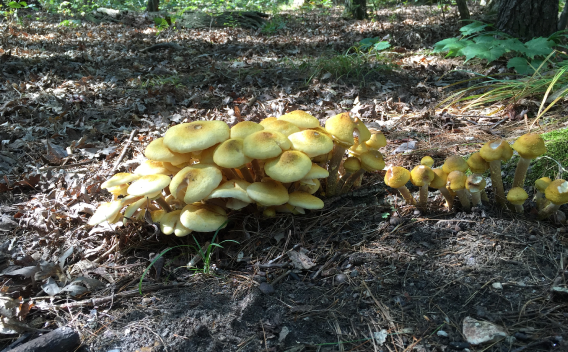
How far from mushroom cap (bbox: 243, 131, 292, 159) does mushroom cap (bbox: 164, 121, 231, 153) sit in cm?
20

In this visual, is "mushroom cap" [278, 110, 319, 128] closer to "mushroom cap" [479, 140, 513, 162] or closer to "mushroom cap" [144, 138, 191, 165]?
"mushroom cap" [144, 138, 191, 165]

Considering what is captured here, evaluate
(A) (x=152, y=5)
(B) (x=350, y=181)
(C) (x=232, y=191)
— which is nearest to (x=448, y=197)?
(B) (x=350, y=181)

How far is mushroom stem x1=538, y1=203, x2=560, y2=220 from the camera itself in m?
2.14

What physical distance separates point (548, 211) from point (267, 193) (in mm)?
1768

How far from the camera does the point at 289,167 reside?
2217mm

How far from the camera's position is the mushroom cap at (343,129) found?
94.0 inches

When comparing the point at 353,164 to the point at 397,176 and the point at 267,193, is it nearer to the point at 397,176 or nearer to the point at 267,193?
the point at 397,176

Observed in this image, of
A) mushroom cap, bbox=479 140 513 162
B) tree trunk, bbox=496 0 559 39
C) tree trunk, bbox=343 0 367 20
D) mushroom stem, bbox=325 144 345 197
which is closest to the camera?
mushroom cap, bbox=479 140 513 162

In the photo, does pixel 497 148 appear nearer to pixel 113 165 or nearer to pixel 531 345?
pixel 531 345

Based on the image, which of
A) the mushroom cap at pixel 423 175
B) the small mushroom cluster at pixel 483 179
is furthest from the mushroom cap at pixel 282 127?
the mushroom cap at pixel 423 175

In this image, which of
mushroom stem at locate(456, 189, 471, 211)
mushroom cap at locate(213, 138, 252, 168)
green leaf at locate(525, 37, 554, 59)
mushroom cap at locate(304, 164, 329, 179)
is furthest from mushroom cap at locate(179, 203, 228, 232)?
green leaf at locate(525, 37, 554, 59)

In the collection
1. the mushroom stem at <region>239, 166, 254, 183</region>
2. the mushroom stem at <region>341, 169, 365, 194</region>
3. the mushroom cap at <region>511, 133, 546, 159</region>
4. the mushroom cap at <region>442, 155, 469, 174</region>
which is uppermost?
the mushroom cap at <region>511, 133, 546, 159</region>

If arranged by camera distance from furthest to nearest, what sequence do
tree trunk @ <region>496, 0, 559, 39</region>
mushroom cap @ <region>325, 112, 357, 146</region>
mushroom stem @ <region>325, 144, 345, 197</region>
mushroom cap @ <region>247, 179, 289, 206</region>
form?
tree trunk @ <region>496, 0, 559, 39</region>, mushroom stem @ <region>325, 144, 345, 197</region>, mushroom cap @ <region>325, 112, 357, 146</region>, mushroom cap @ <region>247, 179, 289, 206</region>

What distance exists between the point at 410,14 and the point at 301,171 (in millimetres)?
11198
